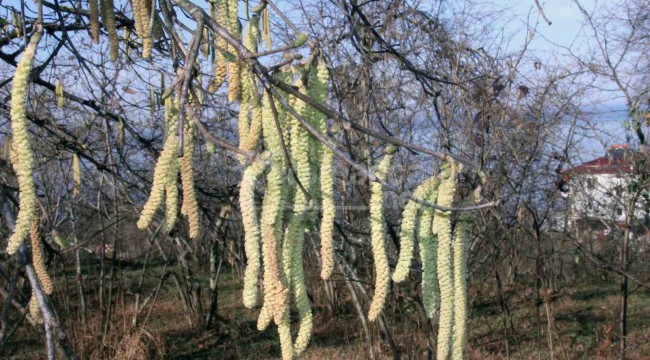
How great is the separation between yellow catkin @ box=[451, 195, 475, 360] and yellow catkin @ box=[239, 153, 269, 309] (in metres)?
0.38

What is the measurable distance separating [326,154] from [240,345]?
6317mm

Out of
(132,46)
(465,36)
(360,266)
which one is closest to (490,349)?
(360,266)

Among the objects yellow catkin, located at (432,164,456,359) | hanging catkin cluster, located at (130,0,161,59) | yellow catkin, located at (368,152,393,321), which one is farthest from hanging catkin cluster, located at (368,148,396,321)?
hanging catkin cluster, located at (130,0,161,59)

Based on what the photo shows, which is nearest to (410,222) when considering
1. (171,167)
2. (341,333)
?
(171,167)

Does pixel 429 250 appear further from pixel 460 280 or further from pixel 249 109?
pixel 249 109

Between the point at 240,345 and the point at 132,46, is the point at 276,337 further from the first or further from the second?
the point at 132,46

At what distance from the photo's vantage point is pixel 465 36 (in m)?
5.56

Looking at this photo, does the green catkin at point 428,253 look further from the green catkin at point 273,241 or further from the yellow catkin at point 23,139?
the yellow catkin at point 23,139

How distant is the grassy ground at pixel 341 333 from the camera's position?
589 centimetres

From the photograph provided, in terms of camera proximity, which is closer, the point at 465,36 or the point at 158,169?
the point at 158,169

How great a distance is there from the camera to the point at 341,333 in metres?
7.27

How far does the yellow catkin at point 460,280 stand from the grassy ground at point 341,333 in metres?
3.09

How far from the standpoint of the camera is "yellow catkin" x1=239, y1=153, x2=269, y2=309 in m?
0.95

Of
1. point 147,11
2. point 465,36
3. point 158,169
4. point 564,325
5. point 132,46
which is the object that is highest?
point 465,36
